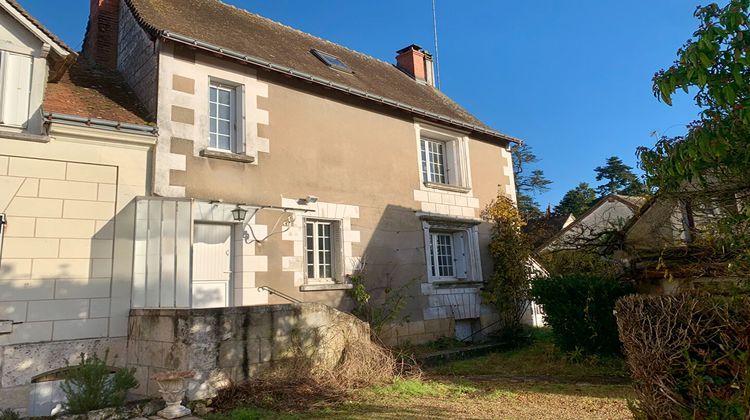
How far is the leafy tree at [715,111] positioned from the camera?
3.37 metres

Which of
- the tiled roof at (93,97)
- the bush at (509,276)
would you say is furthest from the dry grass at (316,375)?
the bush at (509,276)

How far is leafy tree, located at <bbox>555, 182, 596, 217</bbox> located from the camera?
4238cm

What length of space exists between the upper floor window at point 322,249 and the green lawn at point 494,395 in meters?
2.57

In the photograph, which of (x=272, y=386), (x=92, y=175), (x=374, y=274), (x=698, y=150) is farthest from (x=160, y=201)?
(x=698, y=150)

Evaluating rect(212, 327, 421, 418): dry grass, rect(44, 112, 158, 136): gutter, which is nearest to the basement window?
rect(44, 112, 158, 136): gutter

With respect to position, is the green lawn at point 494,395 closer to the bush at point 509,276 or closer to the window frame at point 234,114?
the bush at point 509,276

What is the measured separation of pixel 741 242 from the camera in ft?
15.3

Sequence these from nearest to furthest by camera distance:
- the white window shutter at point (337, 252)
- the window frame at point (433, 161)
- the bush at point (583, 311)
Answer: the bush at point (583, 311) → the white window shutter at point (337, 252) → the window frame at point (433, 161)

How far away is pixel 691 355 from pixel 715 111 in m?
1.94

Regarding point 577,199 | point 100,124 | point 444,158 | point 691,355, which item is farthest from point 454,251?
point 577,199

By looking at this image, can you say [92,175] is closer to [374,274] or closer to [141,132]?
[141,132]

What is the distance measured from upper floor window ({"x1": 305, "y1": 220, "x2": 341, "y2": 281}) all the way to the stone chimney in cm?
726

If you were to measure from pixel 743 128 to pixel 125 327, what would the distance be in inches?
283

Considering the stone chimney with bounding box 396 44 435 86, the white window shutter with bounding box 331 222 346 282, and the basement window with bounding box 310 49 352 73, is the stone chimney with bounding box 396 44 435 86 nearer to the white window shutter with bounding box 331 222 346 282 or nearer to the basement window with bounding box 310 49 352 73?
the basement window with bounding box 310 49 352 73
